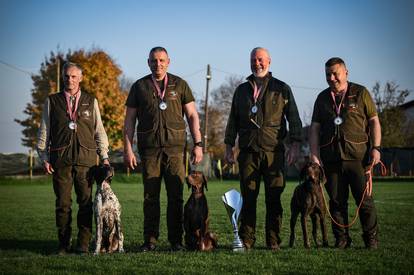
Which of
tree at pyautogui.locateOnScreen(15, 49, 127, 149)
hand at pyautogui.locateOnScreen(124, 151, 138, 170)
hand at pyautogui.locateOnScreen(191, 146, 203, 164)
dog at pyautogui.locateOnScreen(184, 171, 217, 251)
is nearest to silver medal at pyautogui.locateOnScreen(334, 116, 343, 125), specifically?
hand at pyautogui.locateOnScreen(191, 146, 203, 164)

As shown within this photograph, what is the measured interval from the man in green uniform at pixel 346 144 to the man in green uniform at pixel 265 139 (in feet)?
1.39

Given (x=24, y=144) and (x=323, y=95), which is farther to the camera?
(x=24, y=144)

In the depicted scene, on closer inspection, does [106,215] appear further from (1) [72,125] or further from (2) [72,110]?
(2) [72,110]

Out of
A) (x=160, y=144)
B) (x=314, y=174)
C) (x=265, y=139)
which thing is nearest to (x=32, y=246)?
(x=160, y=144)

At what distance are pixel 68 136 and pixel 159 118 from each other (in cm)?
122

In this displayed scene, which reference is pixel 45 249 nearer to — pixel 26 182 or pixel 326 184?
pixel 326 184

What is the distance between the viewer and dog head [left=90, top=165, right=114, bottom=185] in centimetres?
699

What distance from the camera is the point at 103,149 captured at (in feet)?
24.1

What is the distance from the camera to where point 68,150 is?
7.02 m

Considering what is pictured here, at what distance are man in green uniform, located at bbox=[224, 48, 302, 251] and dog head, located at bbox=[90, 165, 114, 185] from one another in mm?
1739

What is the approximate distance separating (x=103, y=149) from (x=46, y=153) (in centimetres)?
75

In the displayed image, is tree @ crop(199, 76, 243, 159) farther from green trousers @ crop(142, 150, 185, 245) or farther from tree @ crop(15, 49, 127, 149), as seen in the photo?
green trousers @ crop(142, 150, 185, 245)

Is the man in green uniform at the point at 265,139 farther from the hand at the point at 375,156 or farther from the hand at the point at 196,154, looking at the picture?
the hand at the point at 375,156

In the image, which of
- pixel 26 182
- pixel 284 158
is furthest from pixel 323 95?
pixel 26 182
